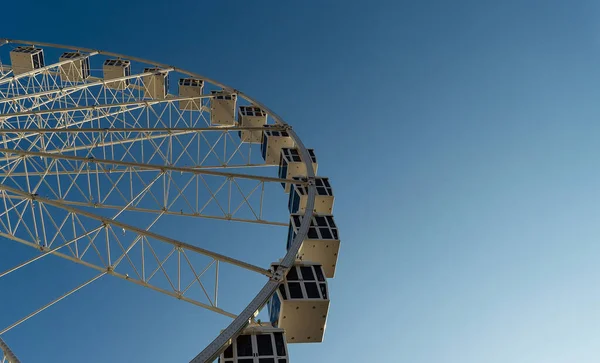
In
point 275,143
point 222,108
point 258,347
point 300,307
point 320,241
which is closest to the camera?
point 258,347

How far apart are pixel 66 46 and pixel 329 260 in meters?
26.2

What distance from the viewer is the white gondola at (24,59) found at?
30.3 m

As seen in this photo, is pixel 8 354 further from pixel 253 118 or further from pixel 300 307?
Result: pixel 253 118

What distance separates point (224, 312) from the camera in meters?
11.6

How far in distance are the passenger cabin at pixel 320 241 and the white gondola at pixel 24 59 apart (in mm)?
25729

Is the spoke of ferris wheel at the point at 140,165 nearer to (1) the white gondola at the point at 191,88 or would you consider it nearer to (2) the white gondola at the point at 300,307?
(2) the white gondola at the point at 300,307

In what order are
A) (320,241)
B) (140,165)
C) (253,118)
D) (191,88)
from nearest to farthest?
(140,165)
(320,241)
(253,118)
(191,88)

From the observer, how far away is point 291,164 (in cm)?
2109

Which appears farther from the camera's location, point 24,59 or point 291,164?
point 24,59

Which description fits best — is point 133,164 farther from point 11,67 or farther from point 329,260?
point 11,67

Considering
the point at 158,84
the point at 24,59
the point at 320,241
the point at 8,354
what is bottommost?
the point at 8,354

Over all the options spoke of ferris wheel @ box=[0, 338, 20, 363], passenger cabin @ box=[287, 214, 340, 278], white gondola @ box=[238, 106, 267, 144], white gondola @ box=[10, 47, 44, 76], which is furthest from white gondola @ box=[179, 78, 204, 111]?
spoke of ferris wheel @ box=[0, 338, 20, 363]

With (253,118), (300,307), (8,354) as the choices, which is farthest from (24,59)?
(300,307)

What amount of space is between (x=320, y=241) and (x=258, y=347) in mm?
4783
